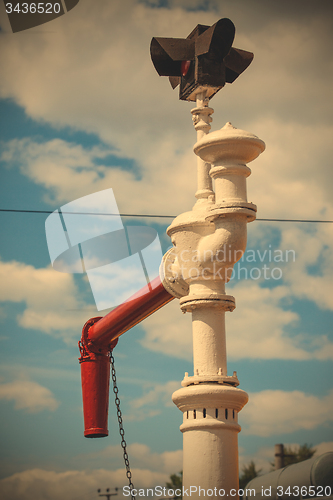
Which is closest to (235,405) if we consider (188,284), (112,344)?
(188,284)

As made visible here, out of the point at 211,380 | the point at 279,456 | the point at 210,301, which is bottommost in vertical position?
the point at 211,380

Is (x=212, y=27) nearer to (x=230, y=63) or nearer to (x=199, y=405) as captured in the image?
(x=230, y=63)

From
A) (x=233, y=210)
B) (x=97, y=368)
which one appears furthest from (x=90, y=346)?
(x=233, y=210)

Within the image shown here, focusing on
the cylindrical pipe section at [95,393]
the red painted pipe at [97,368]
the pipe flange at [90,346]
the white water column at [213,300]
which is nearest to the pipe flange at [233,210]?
the white water column at [213,300]

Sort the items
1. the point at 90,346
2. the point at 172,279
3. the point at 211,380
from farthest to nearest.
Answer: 1. the point at 90,346
2. the point at 172,279
3. the point at 211,380

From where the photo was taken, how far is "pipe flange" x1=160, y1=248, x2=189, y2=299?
6.03 meters

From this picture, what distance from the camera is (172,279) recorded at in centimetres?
605

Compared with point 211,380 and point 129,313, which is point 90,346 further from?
point 211,380

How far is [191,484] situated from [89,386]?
4.06 m

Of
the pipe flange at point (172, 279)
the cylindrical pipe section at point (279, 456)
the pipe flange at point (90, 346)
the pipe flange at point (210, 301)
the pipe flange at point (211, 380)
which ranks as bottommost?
the pipe flange at point (211, 380)

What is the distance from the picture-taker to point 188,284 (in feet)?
19.7

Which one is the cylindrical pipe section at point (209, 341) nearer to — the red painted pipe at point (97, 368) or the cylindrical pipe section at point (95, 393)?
the red painted pipe at point (97, 368)

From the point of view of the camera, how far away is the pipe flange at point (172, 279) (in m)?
6.03

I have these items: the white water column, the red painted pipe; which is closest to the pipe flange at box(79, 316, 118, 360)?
the red painted pipe
